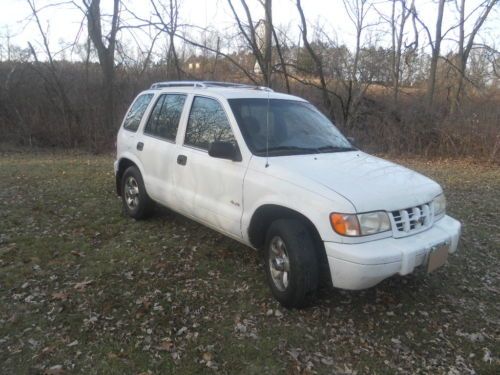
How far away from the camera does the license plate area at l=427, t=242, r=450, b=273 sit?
3.35m

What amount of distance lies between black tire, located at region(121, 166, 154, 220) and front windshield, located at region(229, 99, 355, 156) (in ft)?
6.27

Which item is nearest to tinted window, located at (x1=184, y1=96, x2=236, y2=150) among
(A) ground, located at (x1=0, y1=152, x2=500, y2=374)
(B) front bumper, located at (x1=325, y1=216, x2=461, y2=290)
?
(A) ground, located at (x1=0, y1=152, x2=500, y2=374)

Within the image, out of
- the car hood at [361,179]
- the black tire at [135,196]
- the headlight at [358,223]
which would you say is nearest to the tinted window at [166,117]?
the black tire at [135,196]

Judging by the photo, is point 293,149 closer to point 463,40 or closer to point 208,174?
point 208,174

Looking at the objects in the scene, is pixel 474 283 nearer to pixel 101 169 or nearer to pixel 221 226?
pixel 221 226

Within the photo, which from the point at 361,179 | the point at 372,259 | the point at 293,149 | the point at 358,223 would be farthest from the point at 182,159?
the point at 372,259

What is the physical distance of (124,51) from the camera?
15.9m

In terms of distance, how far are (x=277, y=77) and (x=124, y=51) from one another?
5.96m

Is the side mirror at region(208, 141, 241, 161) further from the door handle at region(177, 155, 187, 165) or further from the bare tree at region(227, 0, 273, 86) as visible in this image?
the bare tree at region(227, 0, 273, 86)

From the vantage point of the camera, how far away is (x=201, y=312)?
3.65 meters

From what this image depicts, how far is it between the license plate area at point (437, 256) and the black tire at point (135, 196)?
3.52 m

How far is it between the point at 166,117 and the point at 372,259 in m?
3.10

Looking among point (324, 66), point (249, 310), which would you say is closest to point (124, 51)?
point (324, 66)

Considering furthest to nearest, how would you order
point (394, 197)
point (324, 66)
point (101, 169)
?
point (324, 66), point (101, 169), point (394, 197)
